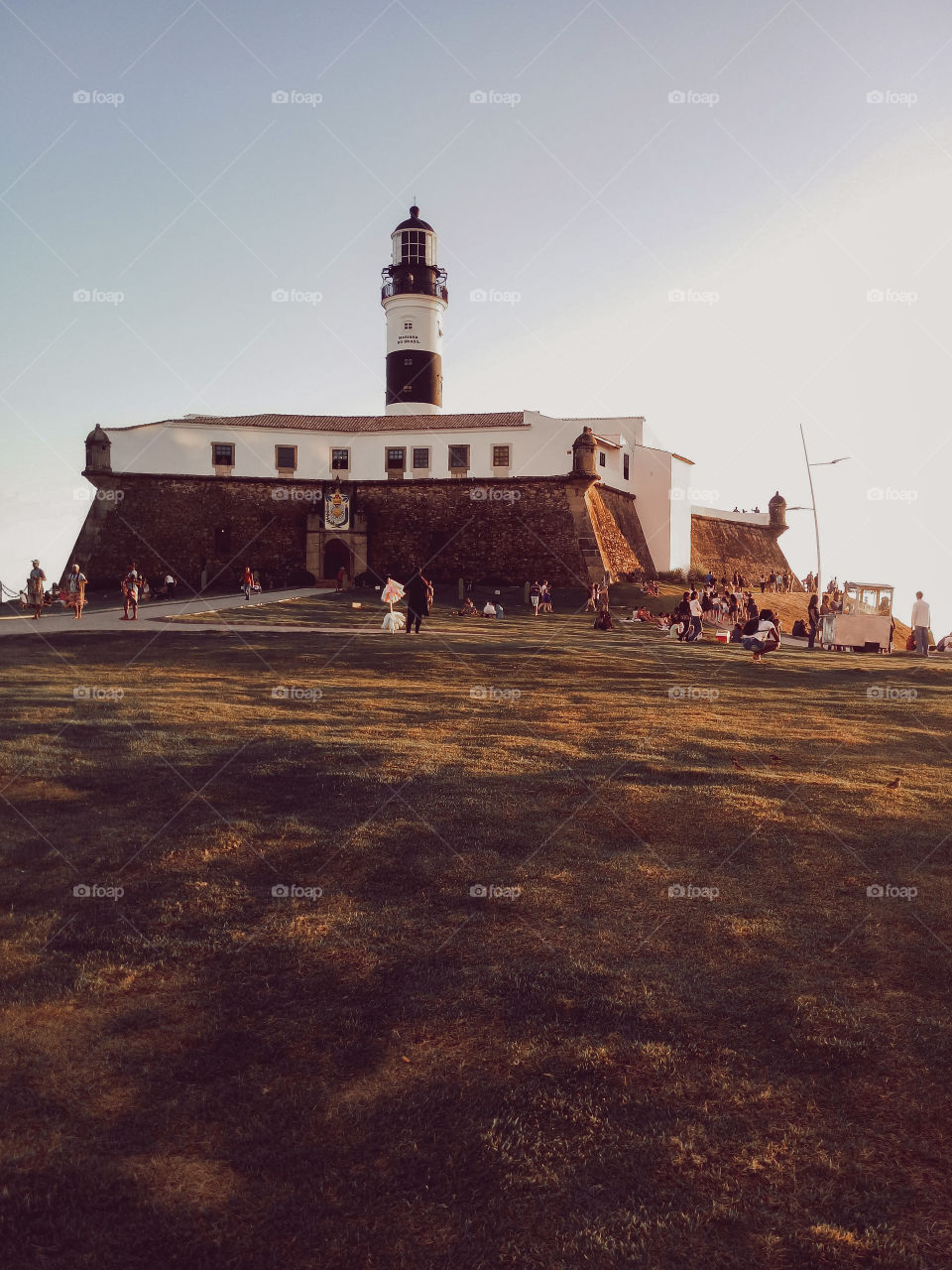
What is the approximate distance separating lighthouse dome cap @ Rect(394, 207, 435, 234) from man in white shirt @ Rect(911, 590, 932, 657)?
3508 centimetres

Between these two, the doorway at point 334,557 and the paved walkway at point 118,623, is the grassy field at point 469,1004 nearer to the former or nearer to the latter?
the paved walkway at point 118,623

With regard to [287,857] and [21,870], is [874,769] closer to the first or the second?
[287,857]

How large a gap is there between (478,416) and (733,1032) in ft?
133

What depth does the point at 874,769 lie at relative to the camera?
9281 mm

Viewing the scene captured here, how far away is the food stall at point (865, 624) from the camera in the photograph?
24469 millimetres

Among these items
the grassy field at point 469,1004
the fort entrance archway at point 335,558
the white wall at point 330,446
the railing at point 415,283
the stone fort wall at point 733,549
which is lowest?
the grassy field at point 469,1004

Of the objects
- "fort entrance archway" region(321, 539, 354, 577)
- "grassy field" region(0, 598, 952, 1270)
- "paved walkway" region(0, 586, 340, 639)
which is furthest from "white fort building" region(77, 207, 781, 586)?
"grassy field" region(0, 598, 952, 1270)

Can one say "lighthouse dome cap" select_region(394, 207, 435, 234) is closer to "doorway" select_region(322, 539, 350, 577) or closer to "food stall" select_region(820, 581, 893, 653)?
"doorway" select_region(322, 539, 350, 577)

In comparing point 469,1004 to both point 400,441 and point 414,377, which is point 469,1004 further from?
point 414,377

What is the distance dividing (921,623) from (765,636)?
6469mm

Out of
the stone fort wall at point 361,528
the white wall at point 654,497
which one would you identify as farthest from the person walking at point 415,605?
the white wall at point 654,497

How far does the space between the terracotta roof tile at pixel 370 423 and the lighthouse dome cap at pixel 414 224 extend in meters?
10.8

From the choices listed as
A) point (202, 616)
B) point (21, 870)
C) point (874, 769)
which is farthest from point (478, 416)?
point (21, 870)

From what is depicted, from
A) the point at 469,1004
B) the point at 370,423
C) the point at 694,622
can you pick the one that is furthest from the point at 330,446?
the point at 469,1004
